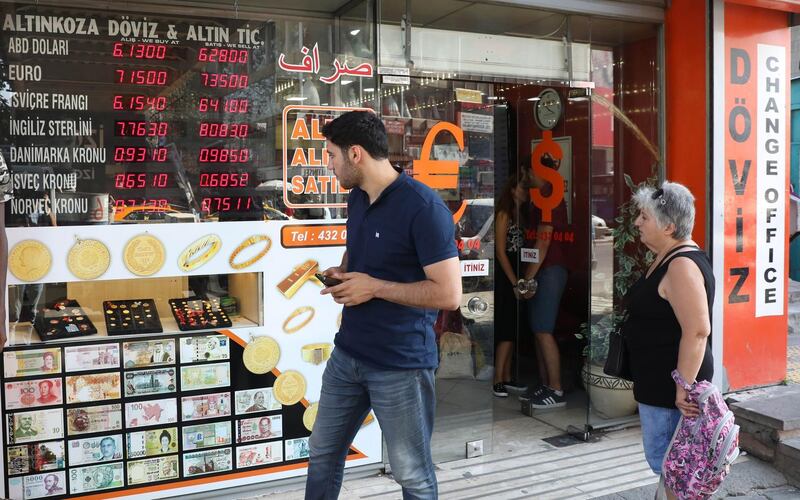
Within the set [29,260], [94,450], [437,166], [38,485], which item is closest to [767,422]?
[437,166]

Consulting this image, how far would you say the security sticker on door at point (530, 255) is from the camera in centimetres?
601

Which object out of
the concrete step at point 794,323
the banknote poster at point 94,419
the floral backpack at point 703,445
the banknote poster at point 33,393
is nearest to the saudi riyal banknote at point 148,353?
the banknote poster at point 94,419

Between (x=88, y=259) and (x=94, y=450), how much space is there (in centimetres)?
96

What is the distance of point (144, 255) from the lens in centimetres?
382

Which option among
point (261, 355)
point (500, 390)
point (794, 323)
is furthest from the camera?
point (794, 323)

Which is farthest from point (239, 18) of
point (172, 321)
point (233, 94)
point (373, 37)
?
point (172, 321)

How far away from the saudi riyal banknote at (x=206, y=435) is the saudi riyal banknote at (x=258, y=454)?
105 mm

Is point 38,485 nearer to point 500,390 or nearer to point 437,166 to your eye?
point 437,166

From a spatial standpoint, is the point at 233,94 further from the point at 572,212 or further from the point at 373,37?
the point at 572,212

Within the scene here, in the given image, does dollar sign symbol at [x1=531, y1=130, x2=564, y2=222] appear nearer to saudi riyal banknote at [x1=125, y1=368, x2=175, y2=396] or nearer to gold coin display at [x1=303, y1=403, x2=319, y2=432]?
gold coin display at [x1=303, y1=403, x2=319, y2=432]

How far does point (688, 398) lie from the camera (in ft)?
10.1

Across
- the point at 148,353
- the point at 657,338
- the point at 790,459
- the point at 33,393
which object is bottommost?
the point at 790,459

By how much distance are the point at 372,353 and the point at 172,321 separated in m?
1.58

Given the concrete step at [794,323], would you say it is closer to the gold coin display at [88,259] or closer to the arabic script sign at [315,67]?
the arabic script sign at [315,67]
